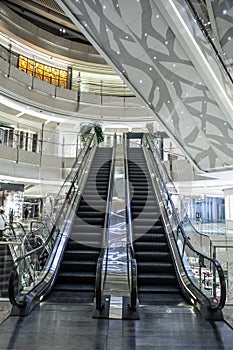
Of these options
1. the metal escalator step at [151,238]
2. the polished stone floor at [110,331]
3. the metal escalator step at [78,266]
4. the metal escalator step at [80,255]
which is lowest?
the polished stone floor at [110,331]

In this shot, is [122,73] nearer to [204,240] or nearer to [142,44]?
[142,44]

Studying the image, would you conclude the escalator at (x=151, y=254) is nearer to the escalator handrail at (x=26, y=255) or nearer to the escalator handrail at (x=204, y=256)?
the escalator handrail at (x=204, y=256)

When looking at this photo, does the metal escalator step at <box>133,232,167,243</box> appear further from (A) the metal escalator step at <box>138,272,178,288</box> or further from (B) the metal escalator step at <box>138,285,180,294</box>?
(B) the metal escalator step at <box>138,285,180,294</box>

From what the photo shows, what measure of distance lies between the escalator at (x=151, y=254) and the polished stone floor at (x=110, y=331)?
0.61m

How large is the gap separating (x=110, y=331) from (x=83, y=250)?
2400mm

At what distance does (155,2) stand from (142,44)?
6.75 ft

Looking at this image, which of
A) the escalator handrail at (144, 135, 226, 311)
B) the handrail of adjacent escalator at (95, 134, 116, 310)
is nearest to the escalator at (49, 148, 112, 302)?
the handrail of adjacent escalator at (95, 134, 116, 310)

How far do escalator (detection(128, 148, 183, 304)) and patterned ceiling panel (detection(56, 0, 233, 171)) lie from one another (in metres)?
3.79

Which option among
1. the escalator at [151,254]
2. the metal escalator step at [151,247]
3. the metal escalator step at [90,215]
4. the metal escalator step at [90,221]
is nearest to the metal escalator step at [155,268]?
the escalator at [151,254]

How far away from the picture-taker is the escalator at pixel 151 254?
495cm

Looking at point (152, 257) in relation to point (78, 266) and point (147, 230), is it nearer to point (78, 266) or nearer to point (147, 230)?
point (147, 230)

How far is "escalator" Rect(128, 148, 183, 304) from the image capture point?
495cm

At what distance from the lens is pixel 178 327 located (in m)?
3.77

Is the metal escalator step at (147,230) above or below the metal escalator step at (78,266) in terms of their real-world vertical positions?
above
